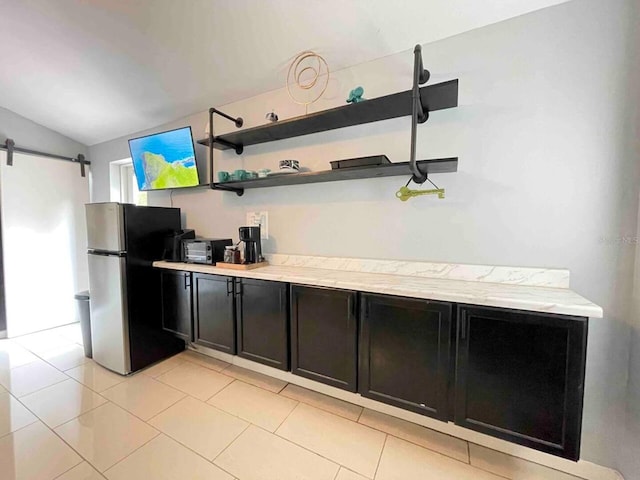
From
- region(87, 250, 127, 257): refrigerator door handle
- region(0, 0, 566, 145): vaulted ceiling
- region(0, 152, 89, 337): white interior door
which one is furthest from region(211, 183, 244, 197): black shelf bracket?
region(0, 152, 89, 337): white interior door

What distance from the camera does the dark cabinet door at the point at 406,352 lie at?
4.53 feet

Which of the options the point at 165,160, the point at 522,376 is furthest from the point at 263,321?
the point at 165,160

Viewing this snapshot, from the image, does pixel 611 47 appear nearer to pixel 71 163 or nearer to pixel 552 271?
pixel 552 271

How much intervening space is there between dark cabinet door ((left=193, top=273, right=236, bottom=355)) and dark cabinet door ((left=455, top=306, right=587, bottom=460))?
1.62m

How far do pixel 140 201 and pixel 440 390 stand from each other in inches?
162

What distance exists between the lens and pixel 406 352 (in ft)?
4.82

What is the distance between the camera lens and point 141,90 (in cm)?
255

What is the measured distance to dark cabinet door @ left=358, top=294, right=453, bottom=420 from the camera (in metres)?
1.38

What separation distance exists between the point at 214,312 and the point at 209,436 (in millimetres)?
852

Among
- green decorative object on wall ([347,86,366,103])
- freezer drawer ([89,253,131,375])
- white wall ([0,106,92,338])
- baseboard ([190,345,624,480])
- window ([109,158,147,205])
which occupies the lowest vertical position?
baseboard ([190,345,624,480])

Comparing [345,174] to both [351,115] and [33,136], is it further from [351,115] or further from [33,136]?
[33,136]

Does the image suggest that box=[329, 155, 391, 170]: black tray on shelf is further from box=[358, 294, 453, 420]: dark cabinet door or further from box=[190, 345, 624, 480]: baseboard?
box=[190, 345, 624, 480]: baseboard

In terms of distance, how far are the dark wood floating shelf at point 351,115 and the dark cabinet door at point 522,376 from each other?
4.06 ft

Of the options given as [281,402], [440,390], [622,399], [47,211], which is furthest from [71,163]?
[622,399]
